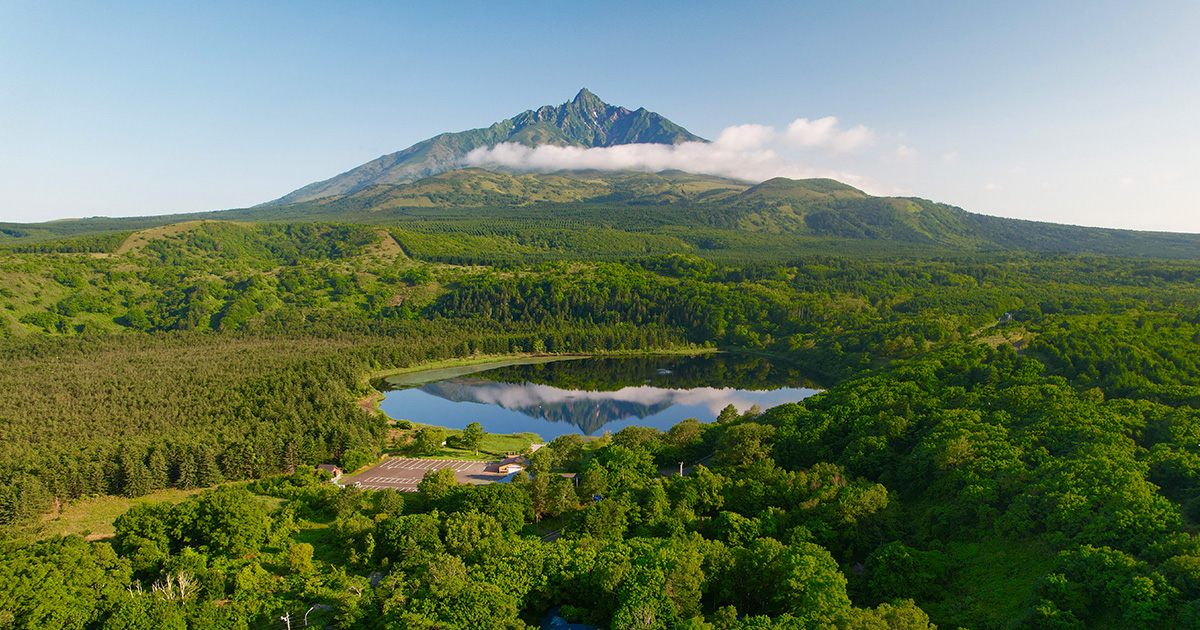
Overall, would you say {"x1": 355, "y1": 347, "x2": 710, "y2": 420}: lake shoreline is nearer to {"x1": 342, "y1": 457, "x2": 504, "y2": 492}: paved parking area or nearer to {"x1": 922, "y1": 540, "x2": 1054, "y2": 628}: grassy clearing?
{"x1": 342, "y1": 457, "x2": 504, "y2": 492}: paved parking area

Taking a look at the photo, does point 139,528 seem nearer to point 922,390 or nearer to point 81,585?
point 81,585

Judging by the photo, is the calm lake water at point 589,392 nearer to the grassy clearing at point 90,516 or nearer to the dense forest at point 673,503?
the dense forest at point 673,503

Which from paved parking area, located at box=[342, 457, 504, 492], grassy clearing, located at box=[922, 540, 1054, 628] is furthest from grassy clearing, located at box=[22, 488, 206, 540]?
grassy clearing, located at box=[922, 540, 1054, 628]

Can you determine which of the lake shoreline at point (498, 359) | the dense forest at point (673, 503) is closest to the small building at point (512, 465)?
the dense forest at point (673, 503)

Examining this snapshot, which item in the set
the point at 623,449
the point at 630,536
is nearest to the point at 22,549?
the point at 630,536

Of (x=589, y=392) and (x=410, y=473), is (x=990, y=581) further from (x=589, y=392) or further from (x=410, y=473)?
(x=589, y=392)

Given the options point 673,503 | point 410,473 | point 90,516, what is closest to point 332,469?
point 410,473
